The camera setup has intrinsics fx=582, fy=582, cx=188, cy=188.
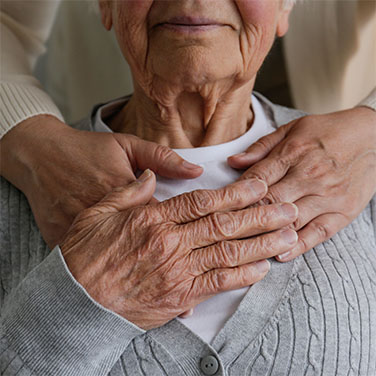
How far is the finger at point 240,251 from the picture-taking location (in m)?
1.12

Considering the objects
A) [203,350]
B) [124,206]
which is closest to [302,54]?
[124,206]

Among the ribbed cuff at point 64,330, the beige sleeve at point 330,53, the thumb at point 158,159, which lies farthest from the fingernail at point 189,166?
the beige sleeve at point 330,53

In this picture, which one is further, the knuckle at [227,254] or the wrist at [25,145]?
the wrist at [25,145]

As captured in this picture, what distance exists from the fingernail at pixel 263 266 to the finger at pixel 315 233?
1.7 inches

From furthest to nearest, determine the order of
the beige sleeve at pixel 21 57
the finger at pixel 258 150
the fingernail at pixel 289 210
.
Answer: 1. the beige sleeve at pixel 21 57
2. the finger at pixel 258 150
3. the fingernail at pixel 289 210

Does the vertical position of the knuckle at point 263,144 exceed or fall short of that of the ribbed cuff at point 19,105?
it falls short

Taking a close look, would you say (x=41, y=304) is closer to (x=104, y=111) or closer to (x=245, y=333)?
(x=245, y=333)

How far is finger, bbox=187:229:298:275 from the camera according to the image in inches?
44.0

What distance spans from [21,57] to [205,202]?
0.80m

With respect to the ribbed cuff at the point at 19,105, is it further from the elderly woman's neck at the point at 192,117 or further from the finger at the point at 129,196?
the finger at the point at 129,196

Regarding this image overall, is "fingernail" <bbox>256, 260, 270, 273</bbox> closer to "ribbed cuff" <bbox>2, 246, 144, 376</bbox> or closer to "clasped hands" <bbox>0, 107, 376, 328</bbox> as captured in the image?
"clasped hands" <bbox>0, 107, 376, 328</bbox>

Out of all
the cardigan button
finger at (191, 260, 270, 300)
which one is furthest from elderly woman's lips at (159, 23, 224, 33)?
the cardigan button

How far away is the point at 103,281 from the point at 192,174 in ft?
1.03

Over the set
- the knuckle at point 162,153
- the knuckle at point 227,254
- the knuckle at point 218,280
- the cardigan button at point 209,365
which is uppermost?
the knuckle at point 162,153
